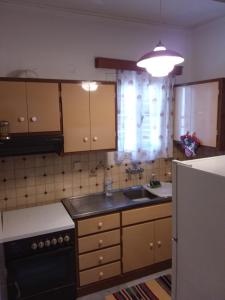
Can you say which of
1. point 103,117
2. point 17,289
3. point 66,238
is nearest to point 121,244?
point 66,238

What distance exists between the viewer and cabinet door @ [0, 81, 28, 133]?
2197 mm

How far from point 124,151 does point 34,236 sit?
4.55 feet

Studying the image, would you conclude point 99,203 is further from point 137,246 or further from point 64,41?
point 64,41

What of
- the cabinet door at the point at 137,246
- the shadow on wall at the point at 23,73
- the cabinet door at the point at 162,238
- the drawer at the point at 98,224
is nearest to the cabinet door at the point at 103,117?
the shadow on wall at the point at 23,73

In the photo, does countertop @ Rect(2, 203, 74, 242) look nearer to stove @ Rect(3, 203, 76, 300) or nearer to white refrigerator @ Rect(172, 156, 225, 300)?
stove @ Rect(3, 203, 76, 300)

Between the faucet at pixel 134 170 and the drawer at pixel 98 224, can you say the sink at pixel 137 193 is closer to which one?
the faucet at pixel 134 170

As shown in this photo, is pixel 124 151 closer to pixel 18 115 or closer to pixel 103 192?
pixel 103 192

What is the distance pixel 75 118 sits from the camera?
2.49 metres

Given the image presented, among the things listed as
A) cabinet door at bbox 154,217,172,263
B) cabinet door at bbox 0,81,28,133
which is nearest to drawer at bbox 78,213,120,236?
cabinet door at bbox 154,217,172,263

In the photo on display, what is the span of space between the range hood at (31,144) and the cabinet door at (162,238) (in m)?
1.34

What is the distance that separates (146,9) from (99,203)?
204 cm

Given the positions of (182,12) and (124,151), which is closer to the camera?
(182,12)

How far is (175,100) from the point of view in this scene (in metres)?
3.23

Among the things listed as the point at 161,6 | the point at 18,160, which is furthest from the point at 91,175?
the point at 161,6
